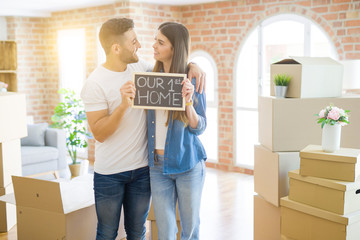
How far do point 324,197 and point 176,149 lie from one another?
101 centimetres

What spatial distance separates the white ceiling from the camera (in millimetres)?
5918

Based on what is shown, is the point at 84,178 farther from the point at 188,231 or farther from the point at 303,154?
the point at 303,154

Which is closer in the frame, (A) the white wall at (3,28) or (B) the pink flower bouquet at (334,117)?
(B) the pink flower bouquet at (334,117)

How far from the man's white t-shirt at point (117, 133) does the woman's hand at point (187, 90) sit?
0.29m

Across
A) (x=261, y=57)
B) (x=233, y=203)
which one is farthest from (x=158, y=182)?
(x=261, y=57)

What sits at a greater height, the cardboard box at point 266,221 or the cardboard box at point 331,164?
the cardboard box at point 331,164

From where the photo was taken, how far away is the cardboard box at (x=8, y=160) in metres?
3.60

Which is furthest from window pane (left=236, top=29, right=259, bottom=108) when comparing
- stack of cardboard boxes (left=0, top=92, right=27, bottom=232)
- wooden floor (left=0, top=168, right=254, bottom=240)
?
stack of cardboard boxes (left=0, top=92, right=27, bottom=232)

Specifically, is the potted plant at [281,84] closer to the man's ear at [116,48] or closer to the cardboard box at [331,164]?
the cardboard box at [331,164]

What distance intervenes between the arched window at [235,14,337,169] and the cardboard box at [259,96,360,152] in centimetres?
218

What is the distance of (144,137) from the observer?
2.19 m

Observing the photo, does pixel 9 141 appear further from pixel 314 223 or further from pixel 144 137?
pixel 314 223

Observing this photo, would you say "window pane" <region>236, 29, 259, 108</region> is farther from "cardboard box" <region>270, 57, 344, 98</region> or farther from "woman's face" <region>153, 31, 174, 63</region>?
"woman's face" <region>153, 31, 174, 63</region>

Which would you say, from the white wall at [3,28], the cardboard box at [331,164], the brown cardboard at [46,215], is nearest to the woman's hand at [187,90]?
the cardboard box at [331,164]
